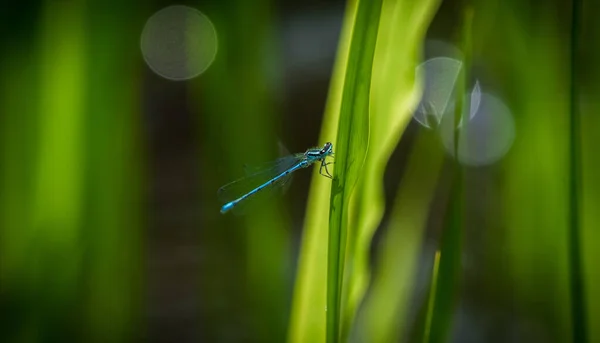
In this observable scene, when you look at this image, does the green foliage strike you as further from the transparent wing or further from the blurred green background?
the transparent wing

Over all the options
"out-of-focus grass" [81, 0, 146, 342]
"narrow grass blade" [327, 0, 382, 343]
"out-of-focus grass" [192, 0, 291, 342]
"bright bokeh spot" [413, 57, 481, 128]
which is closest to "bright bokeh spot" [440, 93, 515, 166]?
"bright bokeh spot" [413, 57, 481, 128]

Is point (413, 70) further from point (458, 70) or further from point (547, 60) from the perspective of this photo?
point (547, 60)

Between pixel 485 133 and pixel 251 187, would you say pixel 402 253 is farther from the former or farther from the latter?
pixel 485 133

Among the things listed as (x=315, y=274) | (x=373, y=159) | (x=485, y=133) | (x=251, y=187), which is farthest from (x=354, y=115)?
(x=485, y=133)

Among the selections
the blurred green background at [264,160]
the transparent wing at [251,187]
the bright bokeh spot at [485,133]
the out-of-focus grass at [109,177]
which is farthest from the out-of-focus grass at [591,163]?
the out-of-focus grass at [109,177]

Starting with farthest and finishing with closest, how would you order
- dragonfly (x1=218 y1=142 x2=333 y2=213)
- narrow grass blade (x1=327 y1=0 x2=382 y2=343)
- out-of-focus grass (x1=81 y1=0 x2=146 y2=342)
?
1. dragonfly (x1=218 y1=142 x2=333 y2=213)
2. out-of-focus grass (x1=81 y1=0 x2=146 y2=342)
3. narrow grass blade (x1=327 y1=0 x2=382 y2=343)

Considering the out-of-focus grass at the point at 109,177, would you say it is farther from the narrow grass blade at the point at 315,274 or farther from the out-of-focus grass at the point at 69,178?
the narrow grass blade at the point at 315,274

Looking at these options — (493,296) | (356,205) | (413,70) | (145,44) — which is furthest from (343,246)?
(145,44)
